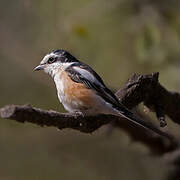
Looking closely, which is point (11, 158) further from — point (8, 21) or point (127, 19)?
point (127, 19)

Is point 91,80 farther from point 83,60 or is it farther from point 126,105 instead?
point 83,60

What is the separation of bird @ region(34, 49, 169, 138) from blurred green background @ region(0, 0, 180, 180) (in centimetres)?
97

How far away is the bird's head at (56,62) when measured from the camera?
15.4 ft

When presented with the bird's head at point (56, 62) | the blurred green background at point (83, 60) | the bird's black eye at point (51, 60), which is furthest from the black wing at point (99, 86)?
the blurred green background at point (83, 60)

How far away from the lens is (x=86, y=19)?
5688 mm

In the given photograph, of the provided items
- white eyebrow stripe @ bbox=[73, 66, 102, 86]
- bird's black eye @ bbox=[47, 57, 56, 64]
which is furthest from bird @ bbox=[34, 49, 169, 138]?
bird's black eye @ bbox=[47, 57, 56, 64]

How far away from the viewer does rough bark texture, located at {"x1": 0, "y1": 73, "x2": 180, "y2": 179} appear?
3164 mm

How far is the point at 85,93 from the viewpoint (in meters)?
4.32

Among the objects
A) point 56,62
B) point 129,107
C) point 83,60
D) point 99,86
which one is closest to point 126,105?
point 129,107

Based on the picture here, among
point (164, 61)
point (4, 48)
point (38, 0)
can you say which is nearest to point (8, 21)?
point (4, 48)

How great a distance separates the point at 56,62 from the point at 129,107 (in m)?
0.78

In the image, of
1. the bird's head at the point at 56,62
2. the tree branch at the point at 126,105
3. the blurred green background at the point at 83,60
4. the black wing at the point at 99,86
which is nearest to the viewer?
the tree branch at the point at 126,105

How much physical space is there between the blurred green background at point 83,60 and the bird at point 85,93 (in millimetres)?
965

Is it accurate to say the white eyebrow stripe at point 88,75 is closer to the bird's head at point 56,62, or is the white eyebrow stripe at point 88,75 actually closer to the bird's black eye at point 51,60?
the bird's head at point 56,62
